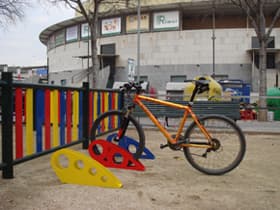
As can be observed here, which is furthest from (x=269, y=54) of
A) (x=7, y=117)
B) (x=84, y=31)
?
(x=7, y=117)

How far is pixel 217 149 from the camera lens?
16.3ft

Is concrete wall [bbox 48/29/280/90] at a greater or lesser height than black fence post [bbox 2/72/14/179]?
greater

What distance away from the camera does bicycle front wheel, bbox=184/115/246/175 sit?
4.91 meters

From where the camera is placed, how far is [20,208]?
3434 mm

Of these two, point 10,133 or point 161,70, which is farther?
point 161,70

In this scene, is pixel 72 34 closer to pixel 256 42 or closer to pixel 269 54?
pixel 256 42

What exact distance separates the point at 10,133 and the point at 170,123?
596 centimetres

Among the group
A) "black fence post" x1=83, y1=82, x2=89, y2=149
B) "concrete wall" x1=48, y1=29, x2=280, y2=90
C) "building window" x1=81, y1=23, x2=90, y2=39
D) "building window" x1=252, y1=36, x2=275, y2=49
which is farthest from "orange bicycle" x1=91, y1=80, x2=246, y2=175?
"building window" x1=81, y1=23, x2=90, y2=39

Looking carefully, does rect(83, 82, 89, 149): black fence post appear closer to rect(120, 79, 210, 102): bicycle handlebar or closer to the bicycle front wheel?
rect(120, 79, 210, 102): bicycle handlebar

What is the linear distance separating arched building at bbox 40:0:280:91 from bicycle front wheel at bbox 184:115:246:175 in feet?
115

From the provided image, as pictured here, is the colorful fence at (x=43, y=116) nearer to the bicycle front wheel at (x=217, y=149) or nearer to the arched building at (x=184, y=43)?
the bicycle front wheel at (x=217, y=149)

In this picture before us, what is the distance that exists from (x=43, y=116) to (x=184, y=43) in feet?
126

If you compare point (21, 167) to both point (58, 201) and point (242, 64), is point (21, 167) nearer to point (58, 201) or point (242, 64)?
point (58, 201)

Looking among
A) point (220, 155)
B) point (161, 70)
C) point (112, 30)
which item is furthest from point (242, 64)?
point (220, 155)
